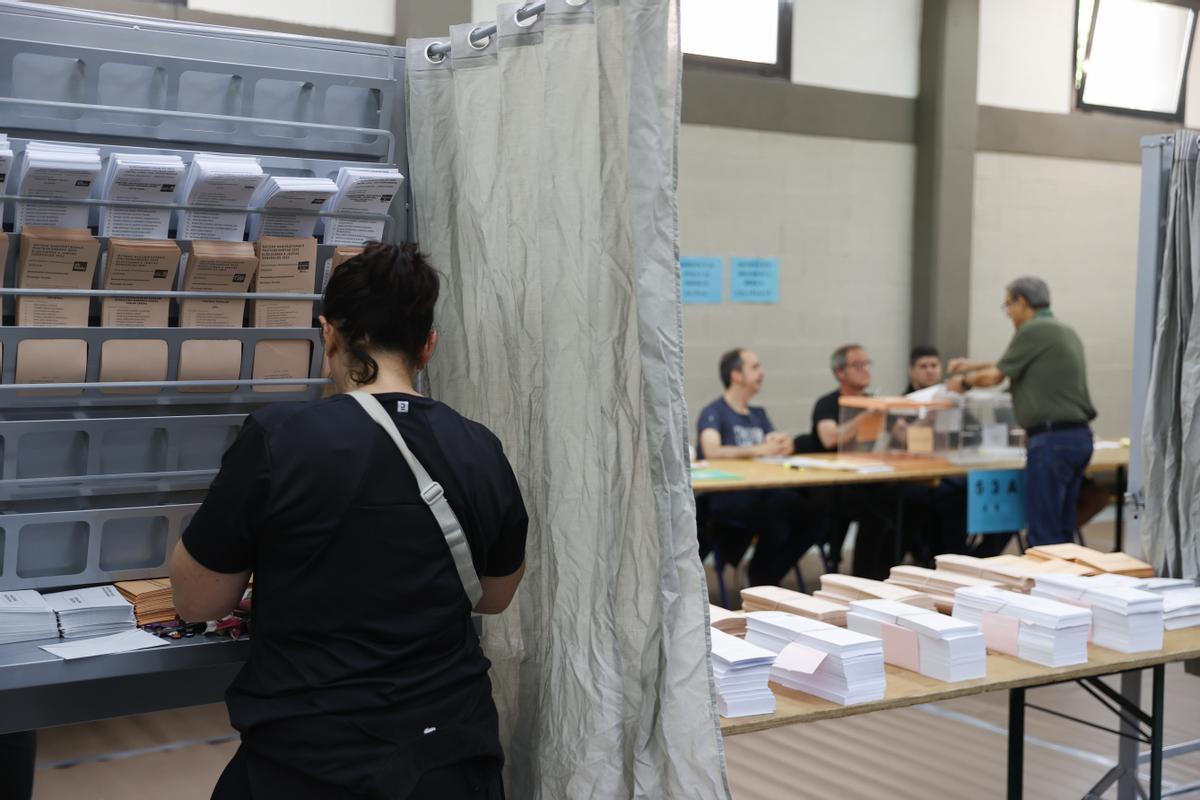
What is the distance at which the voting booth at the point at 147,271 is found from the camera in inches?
69.1

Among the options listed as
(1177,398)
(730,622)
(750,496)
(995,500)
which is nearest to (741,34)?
(750,496)

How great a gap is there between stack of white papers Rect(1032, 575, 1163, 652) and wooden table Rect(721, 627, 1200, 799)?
0.07 ft

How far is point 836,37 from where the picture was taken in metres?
7.11

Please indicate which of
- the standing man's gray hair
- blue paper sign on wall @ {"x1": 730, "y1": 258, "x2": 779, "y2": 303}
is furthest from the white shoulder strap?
blue paper sign on wall @ {"x1": 730, "y1": 258, "x2": 779, "y2": 303}

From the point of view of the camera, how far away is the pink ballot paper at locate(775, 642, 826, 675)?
211 centimetres

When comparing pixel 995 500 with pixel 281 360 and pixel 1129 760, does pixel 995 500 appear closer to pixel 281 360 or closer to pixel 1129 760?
pixel 1129 760

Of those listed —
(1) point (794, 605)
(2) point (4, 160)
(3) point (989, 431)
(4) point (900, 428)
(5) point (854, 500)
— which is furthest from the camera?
(3) point (989, 431)

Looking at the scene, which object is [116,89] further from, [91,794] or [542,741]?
[91,794]

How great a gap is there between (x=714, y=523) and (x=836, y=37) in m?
3.39

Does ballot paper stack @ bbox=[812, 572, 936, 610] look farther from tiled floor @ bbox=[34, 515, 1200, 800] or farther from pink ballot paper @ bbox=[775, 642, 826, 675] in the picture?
tiled floor @ bbox=[34, 515, 1200, 800]

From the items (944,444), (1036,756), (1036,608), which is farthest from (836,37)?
(1036,608)

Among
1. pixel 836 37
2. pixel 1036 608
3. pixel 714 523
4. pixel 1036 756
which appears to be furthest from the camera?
pixel 836 37

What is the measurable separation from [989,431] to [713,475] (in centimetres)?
173

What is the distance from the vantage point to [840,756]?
373 centimetres
